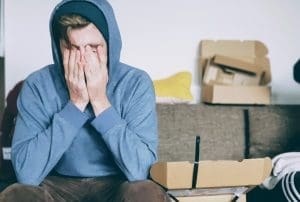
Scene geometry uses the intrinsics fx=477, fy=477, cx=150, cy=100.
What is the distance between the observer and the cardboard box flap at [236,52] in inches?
97.8

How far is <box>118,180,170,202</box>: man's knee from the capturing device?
121 cm

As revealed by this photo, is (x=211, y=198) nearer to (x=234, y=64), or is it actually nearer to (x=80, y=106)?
(x=80, y=106)

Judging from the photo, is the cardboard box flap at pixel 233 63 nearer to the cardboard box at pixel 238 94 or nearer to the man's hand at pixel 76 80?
the cardboard box at pixel 238 94

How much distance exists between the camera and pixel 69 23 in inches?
60.3

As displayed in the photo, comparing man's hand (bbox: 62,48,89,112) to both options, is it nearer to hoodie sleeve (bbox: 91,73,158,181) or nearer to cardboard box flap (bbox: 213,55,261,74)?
hoodie sleeve (bbox: 91,73,158,181)

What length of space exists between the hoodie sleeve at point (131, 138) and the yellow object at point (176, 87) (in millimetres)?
754

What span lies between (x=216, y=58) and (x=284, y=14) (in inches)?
21.5

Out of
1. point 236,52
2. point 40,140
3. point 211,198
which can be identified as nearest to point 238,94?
point 236,52

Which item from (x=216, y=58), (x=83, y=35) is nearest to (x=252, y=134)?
(x=216, y=58)

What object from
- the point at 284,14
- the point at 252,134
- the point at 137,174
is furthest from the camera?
the point at 284,14

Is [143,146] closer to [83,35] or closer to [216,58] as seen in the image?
[83,35]

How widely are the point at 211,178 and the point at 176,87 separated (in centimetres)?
101

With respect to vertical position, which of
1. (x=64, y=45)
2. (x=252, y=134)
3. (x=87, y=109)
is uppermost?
(x=64, y=45)

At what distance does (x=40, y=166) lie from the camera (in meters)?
1.42
